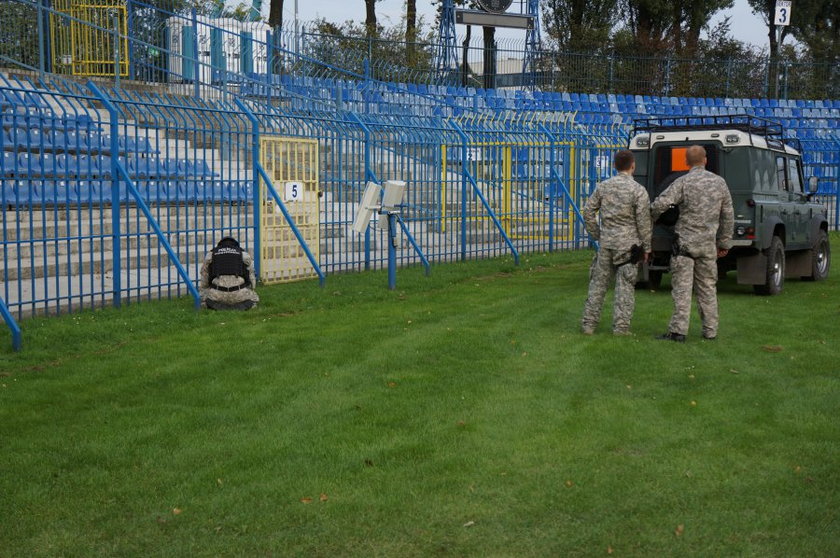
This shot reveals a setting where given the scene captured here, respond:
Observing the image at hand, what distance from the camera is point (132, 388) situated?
757cm

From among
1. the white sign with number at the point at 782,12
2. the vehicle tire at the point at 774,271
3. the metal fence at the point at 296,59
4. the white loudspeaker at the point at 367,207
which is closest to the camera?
the white loudspeaker at the point at 367,207

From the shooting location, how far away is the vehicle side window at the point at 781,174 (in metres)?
13.4

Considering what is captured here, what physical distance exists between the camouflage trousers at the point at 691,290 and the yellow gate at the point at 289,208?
5.74 m

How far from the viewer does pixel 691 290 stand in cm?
958

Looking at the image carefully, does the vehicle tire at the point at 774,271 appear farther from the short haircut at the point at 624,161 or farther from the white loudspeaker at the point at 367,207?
the white loudspeaker at the point at 367,207

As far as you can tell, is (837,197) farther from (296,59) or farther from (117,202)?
(117,202)

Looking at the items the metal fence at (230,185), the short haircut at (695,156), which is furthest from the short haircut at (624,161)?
the metal fence at (230,185)

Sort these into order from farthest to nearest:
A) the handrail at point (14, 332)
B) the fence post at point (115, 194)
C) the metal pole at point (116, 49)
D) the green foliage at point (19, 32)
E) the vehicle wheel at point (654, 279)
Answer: the green foliage at point (19, 32)
the metal pole at point (116, 49)
the vehicle wheel at point (654, 279)
the fence post at point (115, 194)
the handrail at point (14, 332)

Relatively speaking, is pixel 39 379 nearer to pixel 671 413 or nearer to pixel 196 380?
pixel 196 380

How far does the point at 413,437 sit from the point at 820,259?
34.1ft

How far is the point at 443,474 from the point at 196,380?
9.56ft

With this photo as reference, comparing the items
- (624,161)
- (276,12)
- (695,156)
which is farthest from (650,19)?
(624,161)

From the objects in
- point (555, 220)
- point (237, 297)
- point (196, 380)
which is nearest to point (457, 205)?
point (555, 220)

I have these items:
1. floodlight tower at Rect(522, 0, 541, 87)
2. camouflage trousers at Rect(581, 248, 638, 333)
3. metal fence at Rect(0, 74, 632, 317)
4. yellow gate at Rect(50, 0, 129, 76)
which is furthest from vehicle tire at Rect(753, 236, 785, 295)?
floodlight tower at Rect(522, 0, 541, 87)
